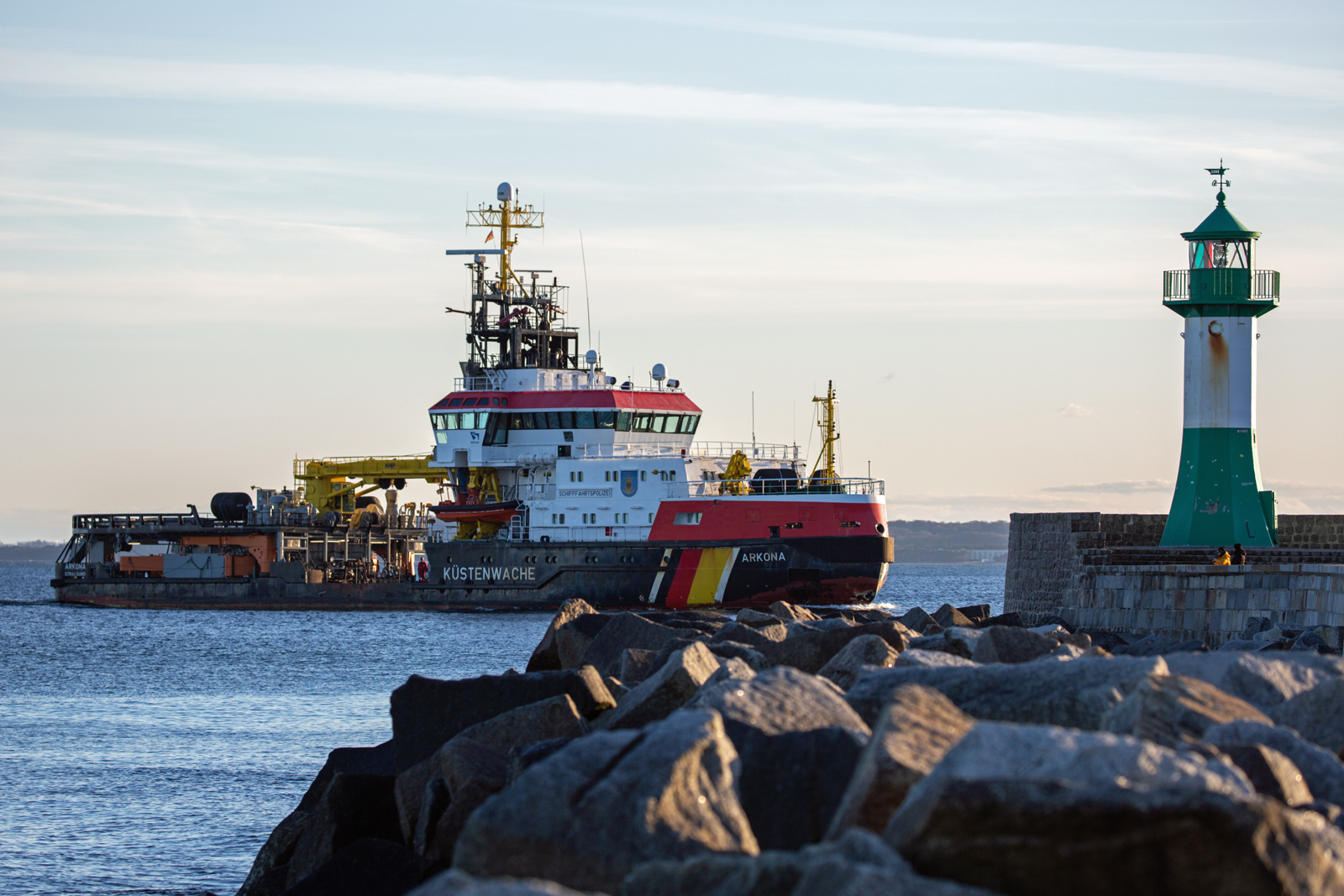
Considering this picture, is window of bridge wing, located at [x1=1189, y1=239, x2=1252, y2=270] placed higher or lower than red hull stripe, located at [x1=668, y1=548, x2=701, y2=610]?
higher

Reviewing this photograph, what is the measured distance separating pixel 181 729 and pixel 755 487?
19.1 metres

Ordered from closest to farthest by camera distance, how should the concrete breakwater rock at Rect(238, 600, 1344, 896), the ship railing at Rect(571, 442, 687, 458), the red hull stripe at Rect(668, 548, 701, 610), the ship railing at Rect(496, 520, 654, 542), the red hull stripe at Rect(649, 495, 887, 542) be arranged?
the concrete breakwater rock at Rect(238, 600, 1344, 896), the red hull stripe at Rect(649, 495, 887, 542), the red hull stripe at Rect(668, 548, 701, 610), the ship railing at Rect(496, 520, 654, 542), the ship railing at Rect(571, 442, 687, 458)

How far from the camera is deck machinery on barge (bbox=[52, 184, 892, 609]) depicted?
110 feet

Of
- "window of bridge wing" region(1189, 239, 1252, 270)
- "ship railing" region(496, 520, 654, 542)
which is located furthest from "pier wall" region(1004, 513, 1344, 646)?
"ship railing" region(496, 520, 654, 542)

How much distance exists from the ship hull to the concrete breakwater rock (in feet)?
82.1

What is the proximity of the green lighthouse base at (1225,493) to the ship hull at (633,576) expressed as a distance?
1140cm

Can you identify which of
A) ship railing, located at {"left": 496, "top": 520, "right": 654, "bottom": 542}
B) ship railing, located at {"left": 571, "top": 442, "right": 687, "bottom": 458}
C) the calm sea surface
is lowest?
Answer: the calm sea surface

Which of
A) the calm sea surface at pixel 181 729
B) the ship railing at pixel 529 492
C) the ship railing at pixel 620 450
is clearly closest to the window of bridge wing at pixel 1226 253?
the calm sea surface at pixel 181 729

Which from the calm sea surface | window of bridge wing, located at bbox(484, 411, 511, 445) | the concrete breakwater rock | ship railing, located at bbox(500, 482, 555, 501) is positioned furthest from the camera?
window of bridge wing, located at bbox(484, 411, 511, 445)

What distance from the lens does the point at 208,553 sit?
44.4 meters

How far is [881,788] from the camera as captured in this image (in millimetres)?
4500

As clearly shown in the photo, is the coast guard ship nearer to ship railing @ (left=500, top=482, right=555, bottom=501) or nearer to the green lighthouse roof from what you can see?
ship railing @ (left=500, top=482, right=555, bottom=501)

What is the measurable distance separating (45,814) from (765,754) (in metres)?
9.17

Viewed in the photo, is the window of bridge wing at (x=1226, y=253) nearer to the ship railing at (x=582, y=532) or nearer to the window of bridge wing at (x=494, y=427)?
the ship railing at (x=582, y=532)
